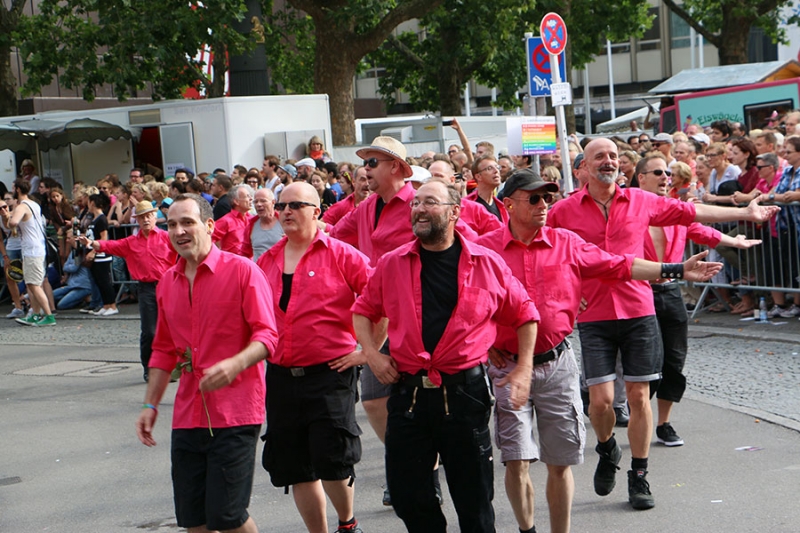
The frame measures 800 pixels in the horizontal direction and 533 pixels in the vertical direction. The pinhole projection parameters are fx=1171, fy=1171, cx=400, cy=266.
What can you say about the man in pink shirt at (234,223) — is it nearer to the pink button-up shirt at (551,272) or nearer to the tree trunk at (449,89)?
the pink button-up shirt at (551,272)

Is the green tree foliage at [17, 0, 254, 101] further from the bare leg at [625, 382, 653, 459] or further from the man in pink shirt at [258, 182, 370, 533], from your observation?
the man in pink shirt at [258, 182, 370, 533]

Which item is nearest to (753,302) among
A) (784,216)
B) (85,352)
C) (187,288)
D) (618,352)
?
(784,216)

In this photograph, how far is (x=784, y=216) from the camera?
39.1 ft

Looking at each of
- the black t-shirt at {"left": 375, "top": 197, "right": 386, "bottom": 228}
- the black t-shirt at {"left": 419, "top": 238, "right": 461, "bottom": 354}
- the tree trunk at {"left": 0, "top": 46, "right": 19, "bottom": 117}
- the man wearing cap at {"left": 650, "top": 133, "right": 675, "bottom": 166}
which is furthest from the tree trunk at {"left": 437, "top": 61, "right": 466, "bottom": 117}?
the black t-shirt at {"left": 419, "top": 238, "right": 461, "bottom": 354}

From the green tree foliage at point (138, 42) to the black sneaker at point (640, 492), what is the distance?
17921 mm

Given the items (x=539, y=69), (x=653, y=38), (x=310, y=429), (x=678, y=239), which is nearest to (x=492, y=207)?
(x=678, y=239)

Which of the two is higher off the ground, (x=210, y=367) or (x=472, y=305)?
(x=472, y=305)

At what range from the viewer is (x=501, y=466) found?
7.84m

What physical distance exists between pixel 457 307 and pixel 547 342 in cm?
89

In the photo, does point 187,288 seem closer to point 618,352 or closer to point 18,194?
point 618,352

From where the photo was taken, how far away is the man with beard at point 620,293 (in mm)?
6801

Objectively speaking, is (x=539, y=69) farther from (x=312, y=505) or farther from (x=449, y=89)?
(x=449, y=89)

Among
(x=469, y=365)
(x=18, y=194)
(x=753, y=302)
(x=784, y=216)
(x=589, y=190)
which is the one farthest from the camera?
(x=18, y=194)

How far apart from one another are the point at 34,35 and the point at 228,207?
16.1 meters
